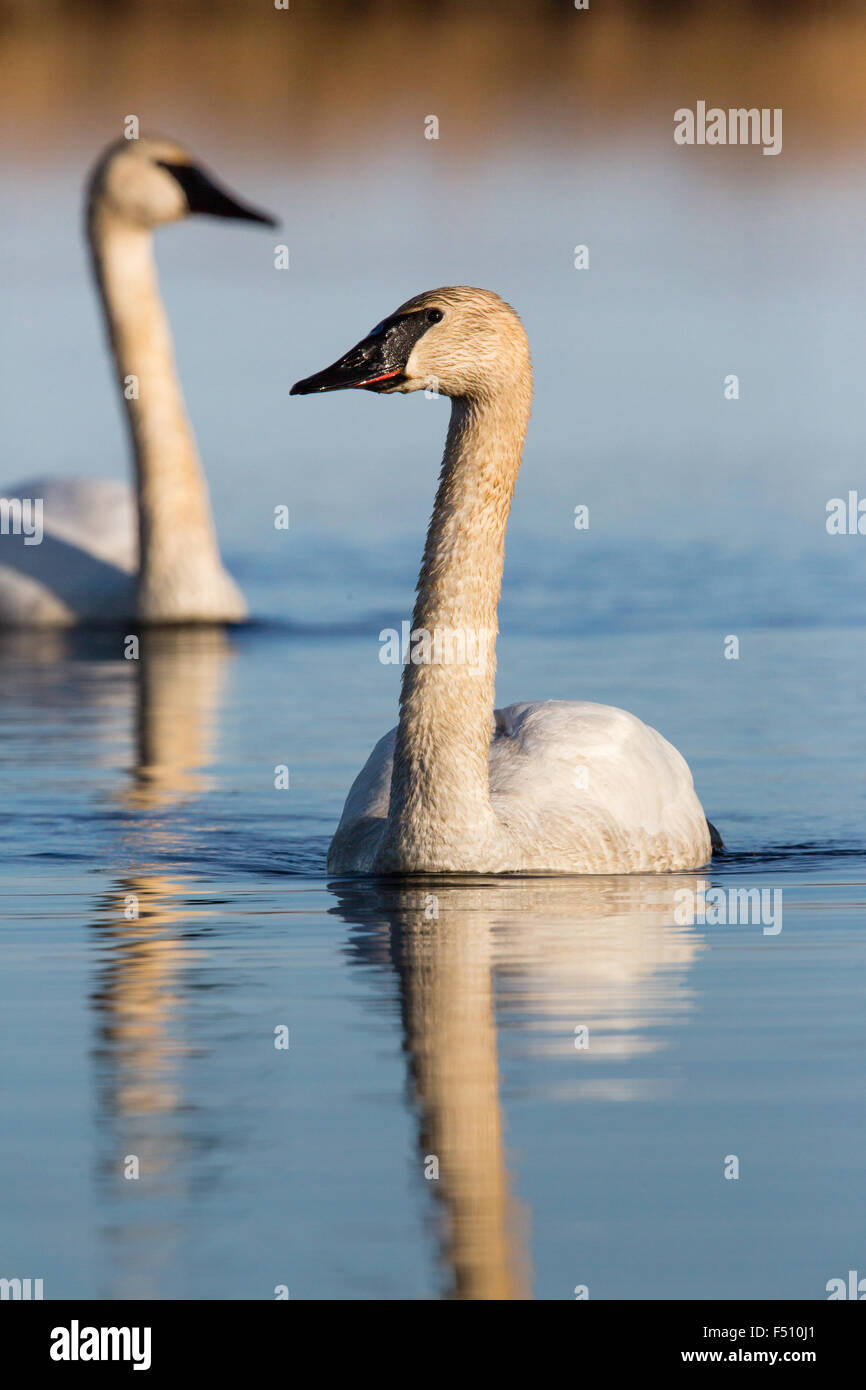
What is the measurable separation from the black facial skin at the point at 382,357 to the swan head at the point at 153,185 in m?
10.2

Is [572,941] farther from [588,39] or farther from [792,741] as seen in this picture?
[588,39]

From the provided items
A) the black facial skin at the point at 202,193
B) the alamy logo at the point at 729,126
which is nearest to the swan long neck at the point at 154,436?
the black facial skin at the point at 202,193

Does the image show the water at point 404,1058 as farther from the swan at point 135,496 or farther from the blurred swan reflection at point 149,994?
the swan at point 135,496

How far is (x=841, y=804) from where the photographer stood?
1069 centimetres

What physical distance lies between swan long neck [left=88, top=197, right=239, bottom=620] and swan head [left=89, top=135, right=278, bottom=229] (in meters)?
0.10

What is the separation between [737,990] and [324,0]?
3117 centimetres

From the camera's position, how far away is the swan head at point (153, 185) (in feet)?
61.8

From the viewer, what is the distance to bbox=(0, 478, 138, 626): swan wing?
1791cm

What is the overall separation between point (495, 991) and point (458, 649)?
2293mm

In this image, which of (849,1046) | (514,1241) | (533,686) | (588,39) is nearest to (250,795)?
(533,686)

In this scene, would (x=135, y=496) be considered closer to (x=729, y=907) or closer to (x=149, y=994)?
(x=729, y=907)

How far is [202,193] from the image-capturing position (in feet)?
61.6

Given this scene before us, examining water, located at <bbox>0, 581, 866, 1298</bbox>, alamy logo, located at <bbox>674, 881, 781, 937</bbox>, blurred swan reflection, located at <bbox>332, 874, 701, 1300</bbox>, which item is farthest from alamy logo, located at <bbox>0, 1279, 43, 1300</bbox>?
alamy logo, located at <bbox>674, 881, 781, 937</bbox>
